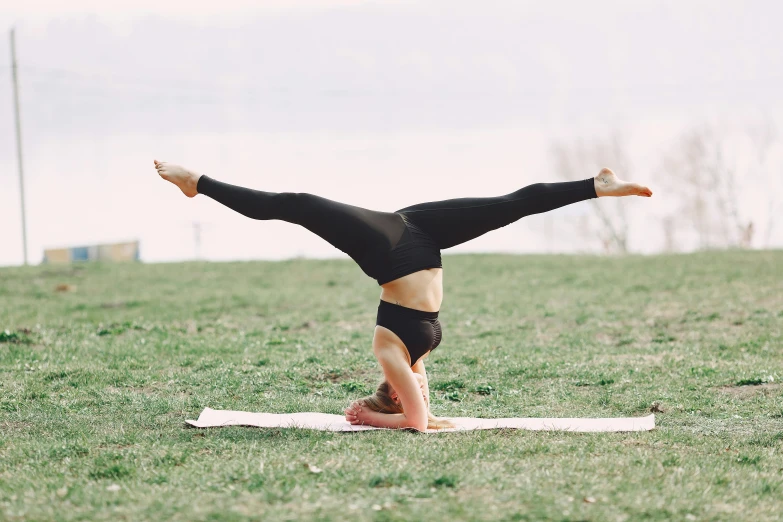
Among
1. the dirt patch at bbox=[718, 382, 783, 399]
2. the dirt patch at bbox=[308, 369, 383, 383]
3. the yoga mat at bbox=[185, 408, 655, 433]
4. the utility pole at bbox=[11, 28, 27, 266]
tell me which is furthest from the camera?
the utility pole at bbox=[11, 28, 27, 266]

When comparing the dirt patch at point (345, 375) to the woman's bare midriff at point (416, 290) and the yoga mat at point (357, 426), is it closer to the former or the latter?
the yoga mat at point (357, 426)

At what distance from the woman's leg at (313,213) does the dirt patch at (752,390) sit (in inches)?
185

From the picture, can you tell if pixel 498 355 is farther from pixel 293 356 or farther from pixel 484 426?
pixel 484 426

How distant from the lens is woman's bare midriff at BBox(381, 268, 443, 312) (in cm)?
747

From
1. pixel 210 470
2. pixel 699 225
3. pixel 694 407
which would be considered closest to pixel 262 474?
pixel 210 470

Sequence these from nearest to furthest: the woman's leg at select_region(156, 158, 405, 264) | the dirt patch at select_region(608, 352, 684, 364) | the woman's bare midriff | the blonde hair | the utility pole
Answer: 1. the woman's leg at select_region(156, 158, 405, 264)
2. the woman's bare midriff
3. the blonde hair
4. the dirt patch at select_region(608, 352, 684, 364)
5. the utility pole

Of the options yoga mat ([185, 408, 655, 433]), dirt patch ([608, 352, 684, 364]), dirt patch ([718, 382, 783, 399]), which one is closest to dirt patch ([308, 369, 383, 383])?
yoga mat ([185, 408, 655, 433])

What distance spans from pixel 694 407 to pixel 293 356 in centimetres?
538

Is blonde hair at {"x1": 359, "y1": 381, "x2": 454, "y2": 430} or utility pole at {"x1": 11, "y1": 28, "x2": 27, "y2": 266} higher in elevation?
utility pole at {"x1": 11, "y1": 28, "x2": 27, "y2": 266}

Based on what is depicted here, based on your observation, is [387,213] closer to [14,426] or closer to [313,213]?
[313,213]

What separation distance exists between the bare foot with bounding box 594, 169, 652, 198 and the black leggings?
7 cm

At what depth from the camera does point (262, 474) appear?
230 inches

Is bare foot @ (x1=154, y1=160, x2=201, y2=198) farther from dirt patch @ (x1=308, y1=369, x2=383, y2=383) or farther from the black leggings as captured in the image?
dirt patch @ (x1=308, y1=369, x2=383, y2=383)

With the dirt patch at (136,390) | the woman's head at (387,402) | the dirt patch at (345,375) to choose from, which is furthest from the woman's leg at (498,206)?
the dirt patch at (136,390)
